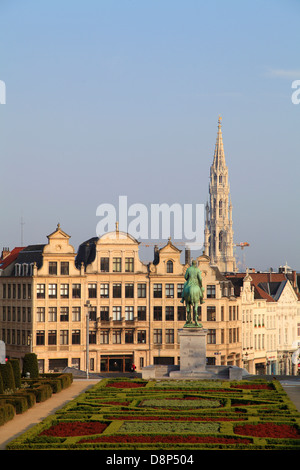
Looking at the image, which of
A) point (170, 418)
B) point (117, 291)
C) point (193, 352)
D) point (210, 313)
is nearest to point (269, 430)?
point (170, 418)

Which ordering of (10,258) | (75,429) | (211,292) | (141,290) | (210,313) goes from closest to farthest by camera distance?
(75,429)
(141,290)
(210,313)
(211,292)
(10,258)

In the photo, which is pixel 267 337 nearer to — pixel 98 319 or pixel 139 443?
pixel 98 319

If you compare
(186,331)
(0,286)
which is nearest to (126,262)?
(0,286)

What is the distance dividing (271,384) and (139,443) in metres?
26.1

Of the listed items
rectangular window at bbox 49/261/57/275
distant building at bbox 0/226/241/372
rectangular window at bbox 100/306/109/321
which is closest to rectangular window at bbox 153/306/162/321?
distant building at bbox 0/226/241/372

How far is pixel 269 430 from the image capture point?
42656 mm

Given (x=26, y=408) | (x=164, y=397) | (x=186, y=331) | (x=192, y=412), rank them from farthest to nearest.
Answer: (x=186, y=331) < (x=164, y=397) < (x=26, y=408) < (x=192, y=412)

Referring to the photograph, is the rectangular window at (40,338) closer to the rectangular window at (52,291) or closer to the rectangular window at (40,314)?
the rectangular window at (40,314)

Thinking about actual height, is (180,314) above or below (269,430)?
above

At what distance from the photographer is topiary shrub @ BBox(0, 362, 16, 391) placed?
59.4 m

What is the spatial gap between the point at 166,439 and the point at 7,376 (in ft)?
70.6

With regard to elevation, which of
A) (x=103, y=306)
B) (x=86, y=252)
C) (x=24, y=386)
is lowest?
(x=24, y=386)

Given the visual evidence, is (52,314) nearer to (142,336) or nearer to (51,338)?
(51,338)

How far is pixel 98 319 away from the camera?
10538cm
